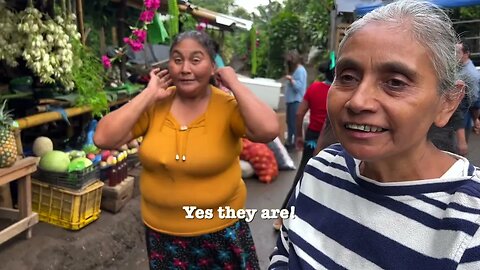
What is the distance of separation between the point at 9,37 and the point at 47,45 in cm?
27

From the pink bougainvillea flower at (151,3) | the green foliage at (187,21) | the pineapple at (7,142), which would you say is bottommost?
the pineapple at (7,142)

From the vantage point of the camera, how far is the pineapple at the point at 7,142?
114 inches

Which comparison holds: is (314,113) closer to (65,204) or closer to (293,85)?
(65,204)

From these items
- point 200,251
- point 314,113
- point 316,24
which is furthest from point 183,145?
point 316,24

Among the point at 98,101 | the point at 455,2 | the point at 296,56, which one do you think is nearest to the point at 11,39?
the point at 98,101

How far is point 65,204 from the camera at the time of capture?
3.44 metres

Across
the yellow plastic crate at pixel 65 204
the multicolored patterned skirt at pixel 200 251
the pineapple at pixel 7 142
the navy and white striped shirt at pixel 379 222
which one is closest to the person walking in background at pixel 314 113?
the multicolored patterned skirt at pixel 200 251

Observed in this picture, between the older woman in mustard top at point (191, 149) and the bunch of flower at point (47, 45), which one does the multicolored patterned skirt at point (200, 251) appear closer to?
the older woman in mustard top at point (191, 149)

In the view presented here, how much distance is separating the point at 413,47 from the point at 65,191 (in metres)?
3.20

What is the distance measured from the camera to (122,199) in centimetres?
396

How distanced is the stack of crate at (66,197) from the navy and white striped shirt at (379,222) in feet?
8.74

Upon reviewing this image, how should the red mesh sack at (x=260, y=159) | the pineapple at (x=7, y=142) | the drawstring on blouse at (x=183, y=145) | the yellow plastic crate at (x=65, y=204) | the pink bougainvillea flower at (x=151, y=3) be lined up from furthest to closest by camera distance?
the red mesh sack at (x=260, y=159)
the pink bougainvillea flower at (x=151, y=3)
the yellow plastic crate at (x=65, y=204)
the pineapple at (x=7, y=142)
the drawstring on blouse at (x=183, y=145)

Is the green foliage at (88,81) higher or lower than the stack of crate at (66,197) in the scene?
higher

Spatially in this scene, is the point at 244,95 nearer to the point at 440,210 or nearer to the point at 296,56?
the point at 440,210
